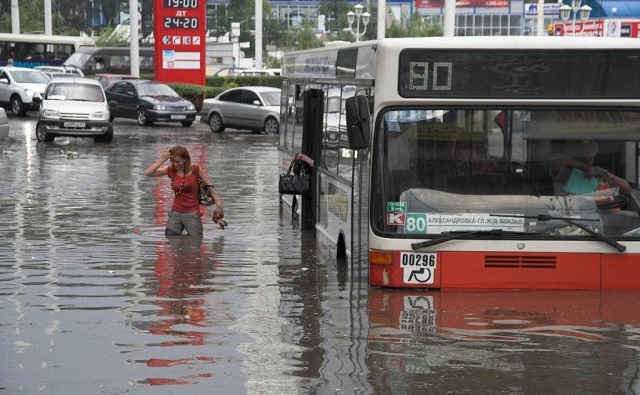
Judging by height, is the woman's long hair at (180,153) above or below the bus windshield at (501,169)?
below

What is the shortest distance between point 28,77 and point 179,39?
263 inches

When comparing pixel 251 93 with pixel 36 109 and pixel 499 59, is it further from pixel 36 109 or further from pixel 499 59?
pixel 499 59

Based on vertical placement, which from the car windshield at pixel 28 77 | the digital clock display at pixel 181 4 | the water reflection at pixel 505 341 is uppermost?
the digital clock display at pixel 181 4

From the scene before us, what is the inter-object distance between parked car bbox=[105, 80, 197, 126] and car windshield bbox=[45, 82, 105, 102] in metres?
6.61

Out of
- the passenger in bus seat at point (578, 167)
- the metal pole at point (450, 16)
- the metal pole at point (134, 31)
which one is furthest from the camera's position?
the metal pole at point (134, 31)

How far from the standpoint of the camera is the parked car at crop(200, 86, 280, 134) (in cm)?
3850

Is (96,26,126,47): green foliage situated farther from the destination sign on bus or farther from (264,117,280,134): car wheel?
the destination sign on bus

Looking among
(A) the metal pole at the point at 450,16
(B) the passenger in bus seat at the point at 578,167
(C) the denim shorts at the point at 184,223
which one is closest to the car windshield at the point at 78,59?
(A) the metal pole at the point at 450,16

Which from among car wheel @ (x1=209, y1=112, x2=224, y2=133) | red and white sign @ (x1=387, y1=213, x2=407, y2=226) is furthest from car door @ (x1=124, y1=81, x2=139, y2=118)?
red and white sign @ (x1=387, y1=213, x2=407, y2=226)

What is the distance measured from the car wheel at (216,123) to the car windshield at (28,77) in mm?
9272

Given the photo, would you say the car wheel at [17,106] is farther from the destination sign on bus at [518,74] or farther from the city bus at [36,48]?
the destination sign on bus at [518,74]

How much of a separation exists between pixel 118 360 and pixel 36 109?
38686 millimetres

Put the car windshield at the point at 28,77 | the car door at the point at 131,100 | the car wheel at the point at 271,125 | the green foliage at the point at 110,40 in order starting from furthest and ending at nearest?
the green foliage at the point at 110,40, the car windshield at the point at 28,77, the car door at the point at 131,100, the car wheel at the point at 271,125

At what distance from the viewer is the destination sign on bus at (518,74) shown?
10000 millimetres
